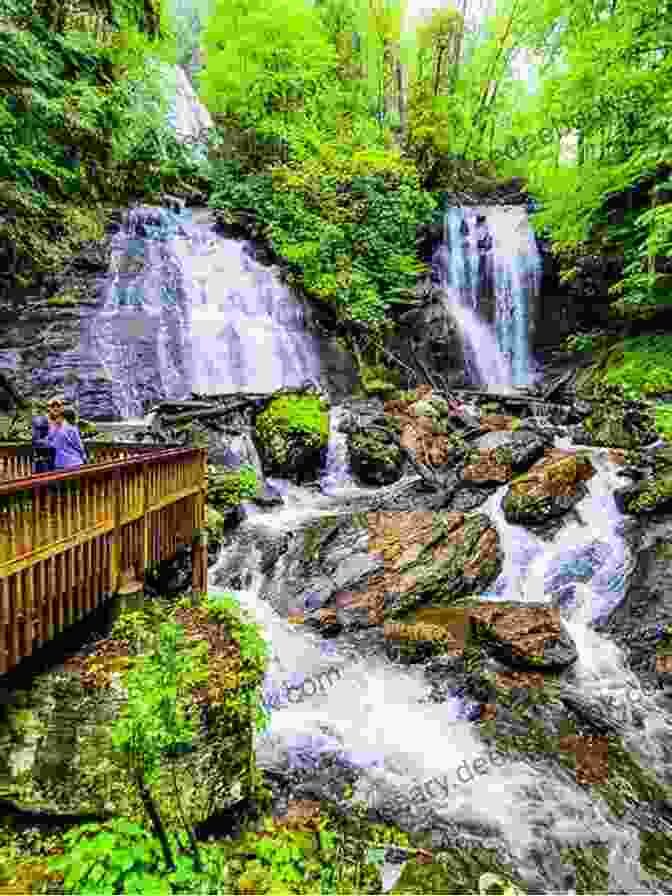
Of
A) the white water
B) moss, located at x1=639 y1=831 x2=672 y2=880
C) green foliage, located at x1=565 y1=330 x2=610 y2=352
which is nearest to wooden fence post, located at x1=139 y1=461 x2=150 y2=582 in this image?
the white water

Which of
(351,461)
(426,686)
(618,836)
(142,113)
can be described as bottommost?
(618,836)

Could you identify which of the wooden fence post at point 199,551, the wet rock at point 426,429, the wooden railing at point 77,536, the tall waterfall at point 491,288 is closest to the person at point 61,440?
the wooden railing at point 77,536

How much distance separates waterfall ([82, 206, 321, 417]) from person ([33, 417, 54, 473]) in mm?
7564

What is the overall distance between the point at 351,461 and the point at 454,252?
52.1 ft

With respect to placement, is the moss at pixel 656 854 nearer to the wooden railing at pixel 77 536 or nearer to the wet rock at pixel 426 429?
the wooden railing at pixel 77 536

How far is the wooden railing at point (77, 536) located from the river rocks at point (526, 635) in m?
4.67

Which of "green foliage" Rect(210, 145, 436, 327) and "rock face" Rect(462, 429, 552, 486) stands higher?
"green foliage" Rect(210, 145, 436, 327)

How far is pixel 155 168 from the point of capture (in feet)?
72.0

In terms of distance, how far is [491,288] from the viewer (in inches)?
989

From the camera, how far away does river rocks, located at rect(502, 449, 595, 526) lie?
10.9 metres

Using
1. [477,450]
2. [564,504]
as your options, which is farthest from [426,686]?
[477,450]

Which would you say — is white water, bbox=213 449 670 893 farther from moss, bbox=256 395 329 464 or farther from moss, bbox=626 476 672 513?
moss, bbox=256 395 329 464

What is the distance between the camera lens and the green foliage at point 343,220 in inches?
856

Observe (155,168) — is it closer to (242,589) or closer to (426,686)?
(242,589)
